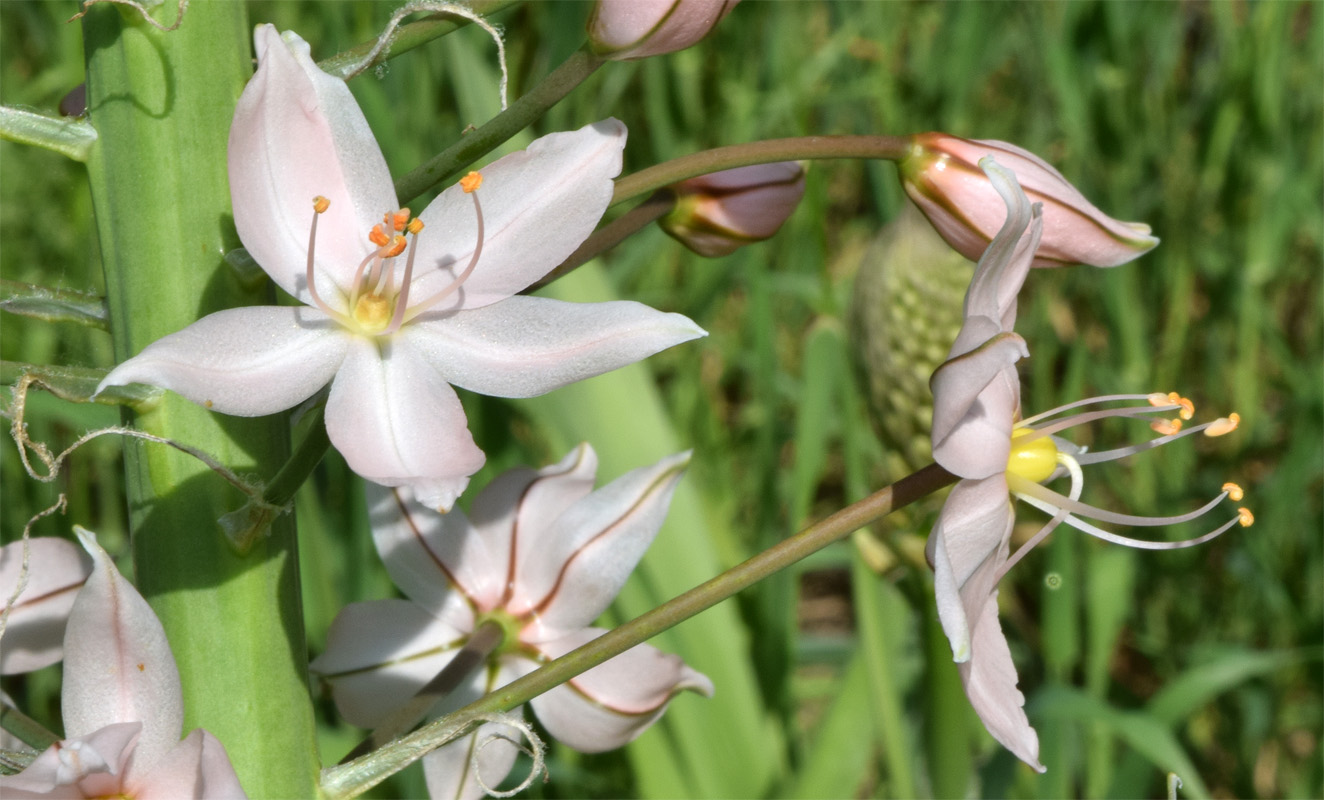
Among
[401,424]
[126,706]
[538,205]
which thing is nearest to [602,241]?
[538,205]

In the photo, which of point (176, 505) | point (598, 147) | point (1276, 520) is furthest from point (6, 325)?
point (1276, 520)

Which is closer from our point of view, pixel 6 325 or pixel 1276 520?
pixel 6 325

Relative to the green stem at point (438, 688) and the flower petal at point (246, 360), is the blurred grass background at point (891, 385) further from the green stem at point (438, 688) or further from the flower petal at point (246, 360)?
the flower petal at point (246, 360)

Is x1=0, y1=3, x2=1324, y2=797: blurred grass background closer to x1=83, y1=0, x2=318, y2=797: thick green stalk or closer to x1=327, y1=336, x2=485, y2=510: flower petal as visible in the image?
x1=83, y1=0, x2=318, y2=797: thick green stalk

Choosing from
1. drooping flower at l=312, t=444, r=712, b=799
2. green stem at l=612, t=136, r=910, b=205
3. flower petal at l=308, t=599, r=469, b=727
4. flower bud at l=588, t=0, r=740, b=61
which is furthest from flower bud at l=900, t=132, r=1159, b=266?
flower petal at l=308, t=599, r=469, b=727

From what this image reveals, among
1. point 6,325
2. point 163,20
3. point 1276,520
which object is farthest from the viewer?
point 1276,520

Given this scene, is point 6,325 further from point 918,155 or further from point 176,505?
point 918,155

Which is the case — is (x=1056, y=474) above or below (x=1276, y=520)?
above

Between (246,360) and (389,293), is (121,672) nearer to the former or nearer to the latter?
(246,360)
